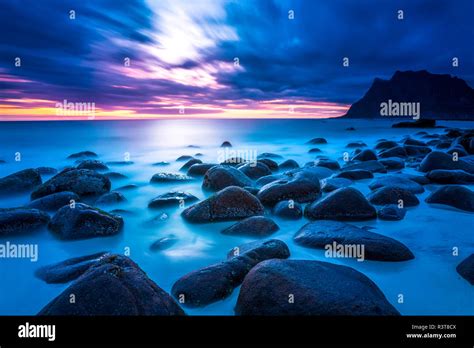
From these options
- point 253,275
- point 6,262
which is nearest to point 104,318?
point 253,275

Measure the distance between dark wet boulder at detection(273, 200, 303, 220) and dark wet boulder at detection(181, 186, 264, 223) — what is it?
1.06 ft

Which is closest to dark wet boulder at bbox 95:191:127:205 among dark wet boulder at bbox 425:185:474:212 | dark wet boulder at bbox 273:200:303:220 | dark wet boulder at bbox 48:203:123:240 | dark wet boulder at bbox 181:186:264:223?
dark wet boulder at bbox 48:203:123:240

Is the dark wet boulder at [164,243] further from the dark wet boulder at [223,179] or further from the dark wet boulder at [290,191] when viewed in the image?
the dark wet boulder at [223,179]

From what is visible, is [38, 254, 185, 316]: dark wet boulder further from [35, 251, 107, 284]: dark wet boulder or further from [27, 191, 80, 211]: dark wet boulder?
[27, 191, 80, 211]: dark wet boulder

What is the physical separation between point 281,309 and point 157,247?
2427 millimetres

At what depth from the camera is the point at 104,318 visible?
2.35m

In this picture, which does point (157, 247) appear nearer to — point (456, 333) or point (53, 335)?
point (53, 335)

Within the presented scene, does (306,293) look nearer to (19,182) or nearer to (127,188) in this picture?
(127,188)

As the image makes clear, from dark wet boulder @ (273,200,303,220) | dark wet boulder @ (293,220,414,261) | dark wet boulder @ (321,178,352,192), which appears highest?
dark wet boulder @ (321,178,352,192)

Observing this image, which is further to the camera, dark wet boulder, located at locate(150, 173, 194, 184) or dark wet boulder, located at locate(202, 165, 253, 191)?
dark wet boulder, located at locate(150, 173, 194, 184)

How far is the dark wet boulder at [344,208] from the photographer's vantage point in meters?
5.07

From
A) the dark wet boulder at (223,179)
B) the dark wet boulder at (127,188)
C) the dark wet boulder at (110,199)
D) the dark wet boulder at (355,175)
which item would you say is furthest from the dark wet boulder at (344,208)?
the dark wet boulder at (127,188)

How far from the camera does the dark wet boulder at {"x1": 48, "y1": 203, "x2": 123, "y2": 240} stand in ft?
A: 14.6

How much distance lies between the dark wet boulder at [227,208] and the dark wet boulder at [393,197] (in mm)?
2332
